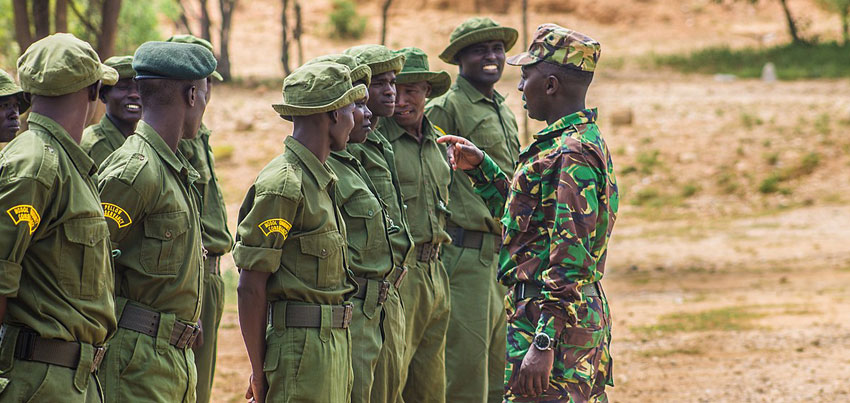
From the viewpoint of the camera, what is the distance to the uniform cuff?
381 centimetres

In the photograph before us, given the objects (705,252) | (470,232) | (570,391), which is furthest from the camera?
(705,252)

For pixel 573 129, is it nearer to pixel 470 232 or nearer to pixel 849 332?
pixel 470 232

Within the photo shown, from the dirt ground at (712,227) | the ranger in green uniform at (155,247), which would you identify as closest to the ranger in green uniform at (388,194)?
the ranger in green uniform at (155,247)

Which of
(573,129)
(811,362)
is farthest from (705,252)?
(573,129)

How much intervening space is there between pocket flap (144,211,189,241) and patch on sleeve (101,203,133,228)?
76 mm

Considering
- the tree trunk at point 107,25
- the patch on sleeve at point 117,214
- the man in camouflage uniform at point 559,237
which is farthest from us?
the tree trunk at point 107,25

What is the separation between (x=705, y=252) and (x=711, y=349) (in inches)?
A: 185

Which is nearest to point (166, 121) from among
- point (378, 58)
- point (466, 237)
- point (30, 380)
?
point (30, 380)

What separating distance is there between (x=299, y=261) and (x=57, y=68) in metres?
1.14

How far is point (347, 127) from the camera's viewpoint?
4125mm

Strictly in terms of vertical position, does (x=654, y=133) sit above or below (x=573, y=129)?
below

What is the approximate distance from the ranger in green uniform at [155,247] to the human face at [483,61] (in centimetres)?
284

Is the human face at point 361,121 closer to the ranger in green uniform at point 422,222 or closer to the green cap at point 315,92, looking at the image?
the green cap at point 315,92

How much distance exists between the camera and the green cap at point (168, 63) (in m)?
3.83
